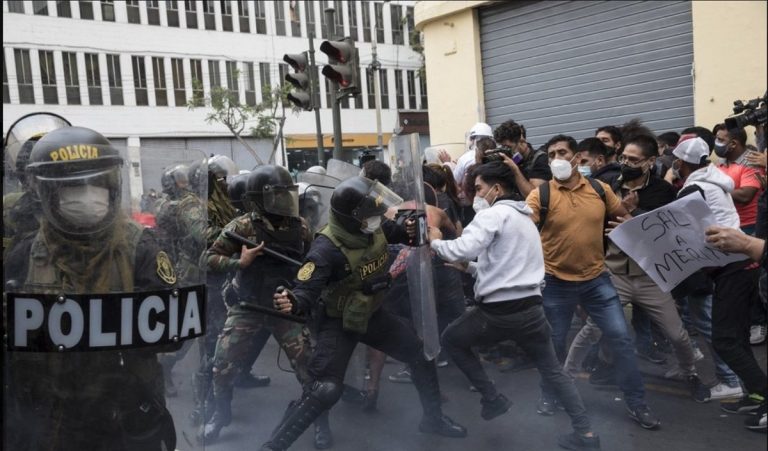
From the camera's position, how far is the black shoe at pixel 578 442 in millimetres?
4266

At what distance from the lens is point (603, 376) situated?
526cm

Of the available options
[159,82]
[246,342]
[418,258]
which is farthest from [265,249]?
[159,82]

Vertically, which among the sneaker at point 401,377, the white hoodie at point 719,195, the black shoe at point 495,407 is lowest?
the black shoe at point 495,407

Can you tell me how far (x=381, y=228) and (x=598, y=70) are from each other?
7533 mm

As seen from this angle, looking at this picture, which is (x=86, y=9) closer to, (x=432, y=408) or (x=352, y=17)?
(x=352, y=17)

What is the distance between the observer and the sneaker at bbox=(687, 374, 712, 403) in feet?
16.3

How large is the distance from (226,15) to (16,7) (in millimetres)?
8846

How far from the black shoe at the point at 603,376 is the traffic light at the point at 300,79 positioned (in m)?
5.51

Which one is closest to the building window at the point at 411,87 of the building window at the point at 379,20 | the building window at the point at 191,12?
the building window at the point at 379,20

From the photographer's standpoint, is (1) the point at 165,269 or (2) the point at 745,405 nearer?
(1) the point at 165,269

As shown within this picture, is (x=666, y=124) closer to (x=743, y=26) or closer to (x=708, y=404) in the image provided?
(x=743, y=26)

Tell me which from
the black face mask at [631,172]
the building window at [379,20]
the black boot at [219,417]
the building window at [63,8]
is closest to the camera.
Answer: the black boot at [219,417]

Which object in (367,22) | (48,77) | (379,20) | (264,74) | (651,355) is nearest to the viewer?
(651,355)

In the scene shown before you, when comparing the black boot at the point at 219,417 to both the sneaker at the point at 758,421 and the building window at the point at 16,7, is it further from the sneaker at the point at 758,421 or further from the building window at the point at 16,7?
the building window at the point at 16,7
